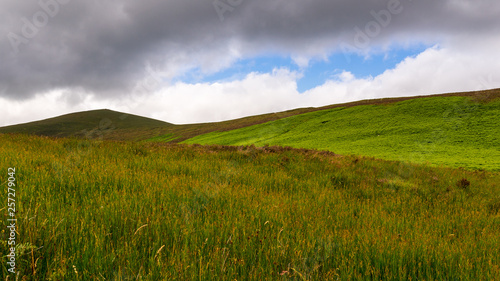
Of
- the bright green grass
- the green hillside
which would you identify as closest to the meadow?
the bright green grass

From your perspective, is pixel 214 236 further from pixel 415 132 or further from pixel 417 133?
pixel 415 132

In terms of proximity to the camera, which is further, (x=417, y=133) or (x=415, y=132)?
(x=415, y=132)

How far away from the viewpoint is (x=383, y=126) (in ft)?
118

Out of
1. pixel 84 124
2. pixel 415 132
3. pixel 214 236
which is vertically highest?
pixel 84 124

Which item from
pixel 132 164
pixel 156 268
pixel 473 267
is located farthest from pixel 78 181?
pixel 473 267

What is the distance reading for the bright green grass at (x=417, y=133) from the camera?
22578 millimetres

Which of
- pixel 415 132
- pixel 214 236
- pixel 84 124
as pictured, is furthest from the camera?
pixel 84 124

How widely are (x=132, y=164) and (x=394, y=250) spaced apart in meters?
6.56

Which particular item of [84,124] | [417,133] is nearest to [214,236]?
[417,133]

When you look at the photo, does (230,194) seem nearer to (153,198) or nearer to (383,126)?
(153,198)

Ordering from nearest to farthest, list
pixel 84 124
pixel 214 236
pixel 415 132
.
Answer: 1. pixel 214 236
2. pixel 415 132
3. pixel 84 124

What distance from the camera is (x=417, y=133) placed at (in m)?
30.2

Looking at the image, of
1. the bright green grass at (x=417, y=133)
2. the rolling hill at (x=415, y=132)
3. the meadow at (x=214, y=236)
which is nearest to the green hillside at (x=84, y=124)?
the rolling hill at (x=415, y=132)

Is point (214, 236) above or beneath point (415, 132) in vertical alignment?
above
